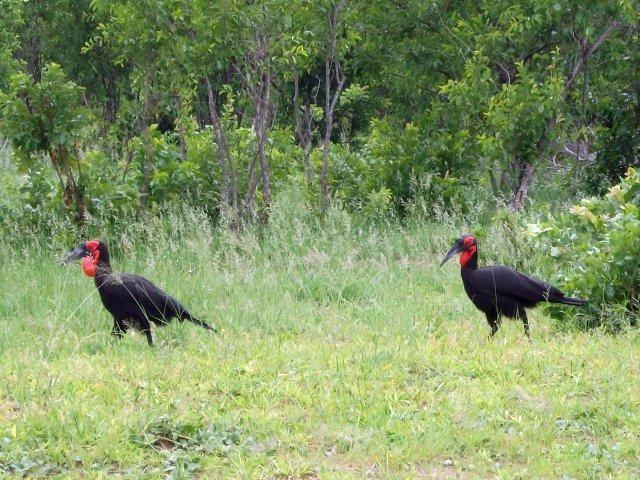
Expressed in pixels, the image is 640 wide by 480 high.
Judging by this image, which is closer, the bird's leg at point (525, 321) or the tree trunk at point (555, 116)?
the bird's leg at point (525, 321)

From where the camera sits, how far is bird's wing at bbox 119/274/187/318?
636 centimetres

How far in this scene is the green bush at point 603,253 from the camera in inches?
254

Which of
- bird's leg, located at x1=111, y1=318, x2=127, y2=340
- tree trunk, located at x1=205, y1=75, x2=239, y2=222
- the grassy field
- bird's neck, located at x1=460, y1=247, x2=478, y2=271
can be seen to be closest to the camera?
the grassy field

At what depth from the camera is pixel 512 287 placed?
6414 mm

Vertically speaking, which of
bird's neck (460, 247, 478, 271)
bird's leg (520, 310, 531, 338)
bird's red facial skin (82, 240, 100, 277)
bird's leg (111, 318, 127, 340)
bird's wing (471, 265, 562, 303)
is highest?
bird's red facial skin (82, 240, 100, 277)

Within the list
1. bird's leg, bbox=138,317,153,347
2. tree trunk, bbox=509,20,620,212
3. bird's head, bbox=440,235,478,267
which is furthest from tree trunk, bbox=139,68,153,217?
bird's head, bbox=440,235,478,267

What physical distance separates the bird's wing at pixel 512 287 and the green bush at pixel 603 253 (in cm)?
31

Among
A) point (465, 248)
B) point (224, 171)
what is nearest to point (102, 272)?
point (465, 248)

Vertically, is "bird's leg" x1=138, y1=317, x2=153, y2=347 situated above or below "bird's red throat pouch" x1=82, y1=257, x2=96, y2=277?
below

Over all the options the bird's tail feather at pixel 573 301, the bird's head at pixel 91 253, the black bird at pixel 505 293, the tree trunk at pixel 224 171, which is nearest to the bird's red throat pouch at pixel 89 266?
the bird's head at pixel 91 253

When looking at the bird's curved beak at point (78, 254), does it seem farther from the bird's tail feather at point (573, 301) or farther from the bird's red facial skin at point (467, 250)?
the bird's tail feather at point (573, 301)

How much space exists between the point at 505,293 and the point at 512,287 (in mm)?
63

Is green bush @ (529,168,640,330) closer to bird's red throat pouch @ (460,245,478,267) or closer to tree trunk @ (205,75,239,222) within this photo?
bird's red throat pouch @ (460,245,478,267)

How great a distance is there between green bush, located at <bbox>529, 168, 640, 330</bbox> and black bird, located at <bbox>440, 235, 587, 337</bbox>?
0.22 meters
